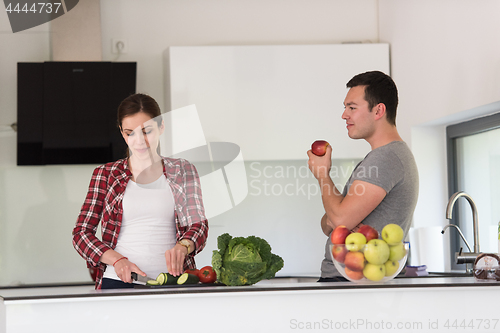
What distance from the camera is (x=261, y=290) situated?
4.63 ft

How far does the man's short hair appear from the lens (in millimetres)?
1678

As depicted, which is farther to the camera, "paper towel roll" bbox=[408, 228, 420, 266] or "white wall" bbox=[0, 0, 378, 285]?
"white wall" bbox=[0, 0, 378, 285]

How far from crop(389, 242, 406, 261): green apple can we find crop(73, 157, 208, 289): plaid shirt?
26.7 inches

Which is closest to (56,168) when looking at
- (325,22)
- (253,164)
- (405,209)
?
(253,164)

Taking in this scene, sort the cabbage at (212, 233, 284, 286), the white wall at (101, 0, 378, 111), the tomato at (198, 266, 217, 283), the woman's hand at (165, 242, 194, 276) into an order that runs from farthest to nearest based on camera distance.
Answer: the white wall at (101, 0, 378, 111)
the woman's hand at (165, 242, 194, 276)
the tomato at (198, 266, 217, 283)
the cabbage at (212, 233, 284, 286)

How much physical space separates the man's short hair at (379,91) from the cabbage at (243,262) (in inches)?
20.8

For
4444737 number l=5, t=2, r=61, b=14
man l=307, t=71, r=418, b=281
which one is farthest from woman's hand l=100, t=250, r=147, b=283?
→ 4444737 number l=5, t=2, r=61, b=14

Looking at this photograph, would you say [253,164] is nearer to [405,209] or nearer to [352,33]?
[352,33]

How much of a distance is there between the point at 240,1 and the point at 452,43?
137 cm

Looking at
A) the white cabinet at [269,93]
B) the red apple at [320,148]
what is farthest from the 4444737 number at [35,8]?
the red apple at [320,148]

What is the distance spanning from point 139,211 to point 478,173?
6.24 ft

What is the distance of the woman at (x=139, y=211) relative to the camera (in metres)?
1.86

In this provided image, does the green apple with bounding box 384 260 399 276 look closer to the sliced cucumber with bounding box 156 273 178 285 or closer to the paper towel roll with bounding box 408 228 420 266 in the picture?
the sliced cucumber with bounding box 156 273 178 285

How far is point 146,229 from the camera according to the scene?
188 centimetres
